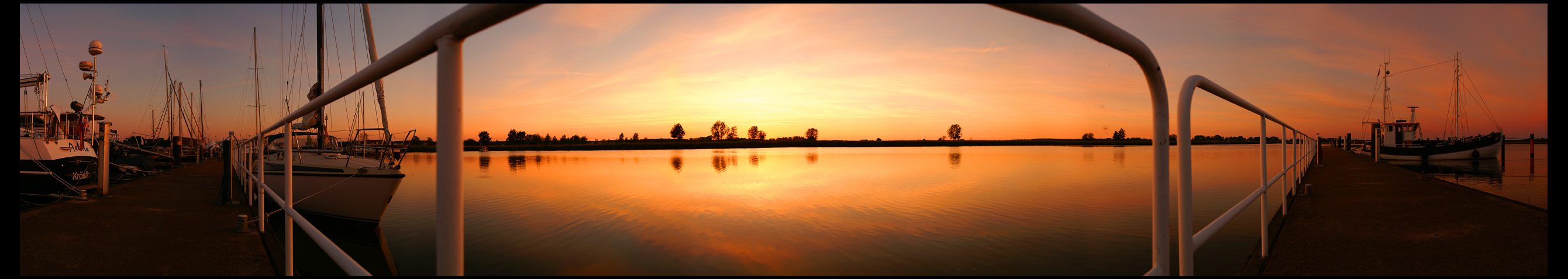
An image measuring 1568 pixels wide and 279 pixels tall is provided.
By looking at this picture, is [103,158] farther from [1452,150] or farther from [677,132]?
[677,132]

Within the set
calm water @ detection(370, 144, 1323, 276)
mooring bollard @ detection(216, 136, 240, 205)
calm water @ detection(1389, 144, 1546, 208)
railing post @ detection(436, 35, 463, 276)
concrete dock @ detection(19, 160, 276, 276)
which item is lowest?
calm water @ detection(370, 144, 1323, 276)

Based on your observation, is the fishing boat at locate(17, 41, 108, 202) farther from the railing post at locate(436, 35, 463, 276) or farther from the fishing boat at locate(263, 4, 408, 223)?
A: the railing post at locate(436, 35, 463, 276)

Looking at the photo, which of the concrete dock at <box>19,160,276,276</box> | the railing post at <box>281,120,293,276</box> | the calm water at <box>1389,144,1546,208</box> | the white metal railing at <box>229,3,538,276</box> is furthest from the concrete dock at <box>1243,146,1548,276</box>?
the concrete dock at <box>19,160,276,276</box>

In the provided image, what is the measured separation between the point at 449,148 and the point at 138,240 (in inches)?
240

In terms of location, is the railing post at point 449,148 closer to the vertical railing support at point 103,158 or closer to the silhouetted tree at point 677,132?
the vertical railing support at point 103,158

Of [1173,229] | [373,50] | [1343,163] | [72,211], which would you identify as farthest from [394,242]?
[1343,163]

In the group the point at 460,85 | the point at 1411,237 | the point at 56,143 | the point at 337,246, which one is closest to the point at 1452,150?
the point at 1411,237

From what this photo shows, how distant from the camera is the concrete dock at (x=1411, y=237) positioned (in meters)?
3.47

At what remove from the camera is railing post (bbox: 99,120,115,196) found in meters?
7.56

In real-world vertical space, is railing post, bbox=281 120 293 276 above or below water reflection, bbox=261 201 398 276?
above

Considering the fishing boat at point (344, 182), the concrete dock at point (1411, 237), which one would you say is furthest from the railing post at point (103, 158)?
the concrete dock at point (1411, 237)

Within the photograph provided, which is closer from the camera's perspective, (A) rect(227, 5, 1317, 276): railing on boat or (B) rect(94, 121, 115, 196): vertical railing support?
(A) rect(227, 5, 1317, 276): railing on boat

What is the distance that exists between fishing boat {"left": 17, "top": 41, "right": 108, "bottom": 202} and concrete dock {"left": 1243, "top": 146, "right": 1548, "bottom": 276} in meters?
13.3

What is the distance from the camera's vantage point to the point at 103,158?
7801 millimetres
